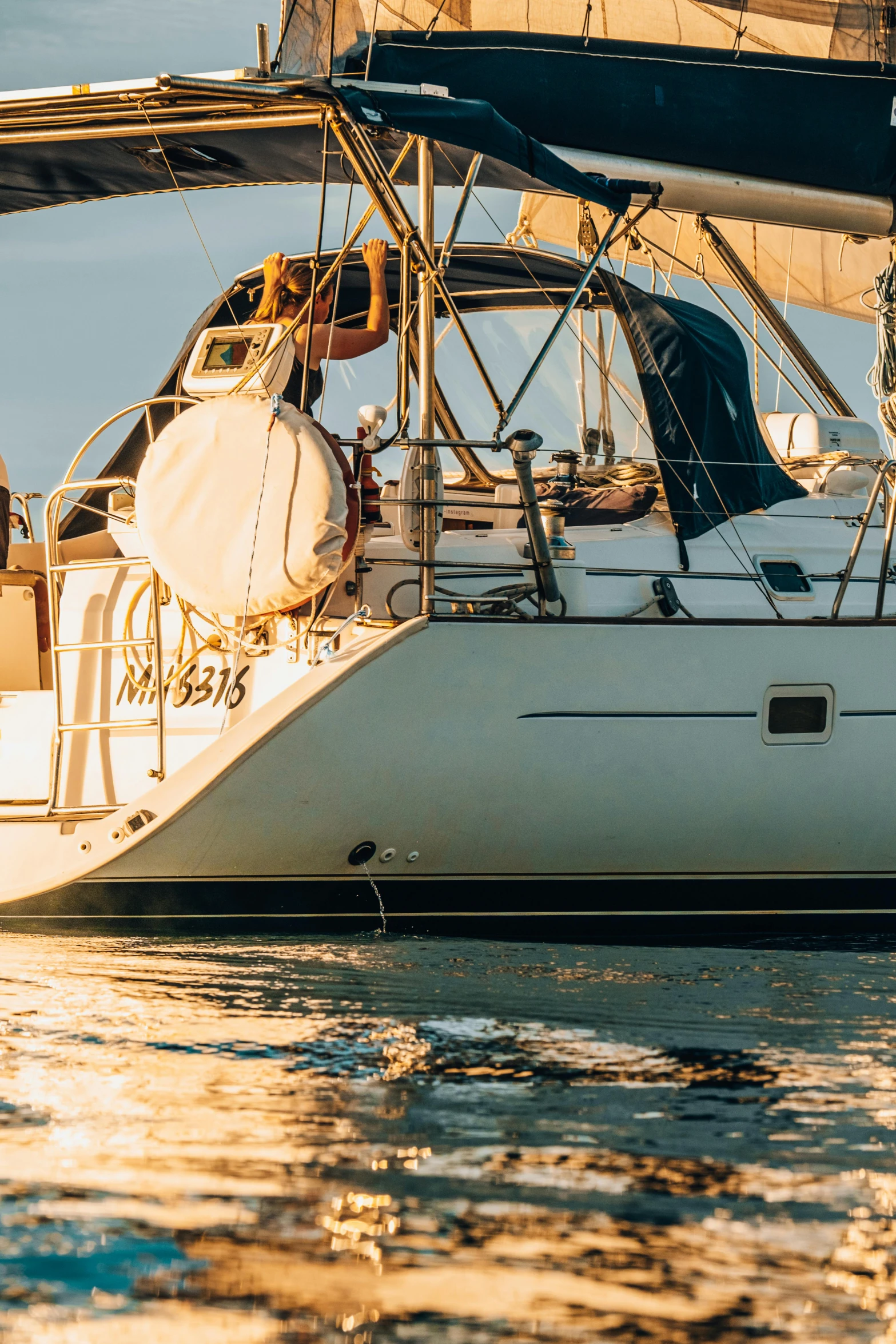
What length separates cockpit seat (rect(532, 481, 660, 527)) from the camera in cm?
580

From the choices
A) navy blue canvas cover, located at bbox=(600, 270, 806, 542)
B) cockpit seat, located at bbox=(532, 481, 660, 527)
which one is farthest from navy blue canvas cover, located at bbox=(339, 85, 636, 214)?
cockpit seat, located at bbox=(532, 481, 660, 527)

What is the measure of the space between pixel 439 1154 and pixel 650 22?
9648mm

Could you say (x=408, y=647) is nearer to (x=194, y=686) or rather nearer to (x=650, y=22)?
(x=194, y=686)

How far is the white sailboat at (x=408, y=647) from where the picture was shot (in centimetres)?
441

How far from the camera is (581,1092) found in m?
2.98

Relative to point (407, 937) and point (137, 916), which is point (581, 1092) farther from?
point (137, 916)

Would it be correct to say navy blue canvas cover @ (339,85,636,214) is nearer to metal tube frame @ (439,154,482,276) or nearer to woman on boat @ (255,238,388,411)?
metal tube frame @ (439,154,482,276)

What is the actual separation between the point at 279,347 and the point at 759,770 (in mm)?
2196

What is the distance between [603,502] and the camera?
588 cm

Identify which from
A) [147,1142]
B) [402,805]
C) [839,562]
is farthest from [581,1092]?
[839,562]

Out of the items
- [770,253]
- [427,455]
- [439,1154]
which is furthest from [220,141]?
[770,253]

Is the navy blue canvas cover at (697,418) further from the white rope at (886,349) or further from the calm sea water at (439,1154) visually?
the calm sea water at (439,1154)

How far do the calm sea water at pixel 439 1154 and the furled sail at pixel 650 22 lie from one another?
453 cm

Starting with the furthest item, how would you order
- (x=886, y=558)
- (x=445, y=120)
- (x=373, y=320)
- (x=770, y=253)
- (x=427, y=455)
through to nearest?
(x=770, y=253) → (x=373, y=320) → (x=886, y=558) → (x=427, y=455) → (x=445, y=120)
